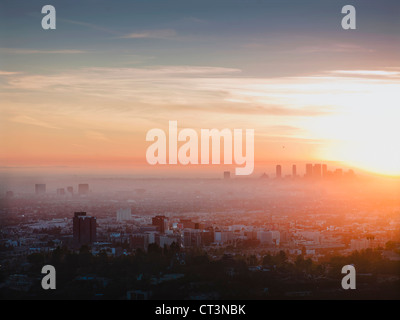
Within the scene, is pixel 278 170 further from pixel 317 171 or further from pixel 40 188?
pixel 40 188

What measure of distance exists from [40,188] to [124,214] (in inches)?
41.6

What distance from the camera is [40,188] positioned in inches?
287

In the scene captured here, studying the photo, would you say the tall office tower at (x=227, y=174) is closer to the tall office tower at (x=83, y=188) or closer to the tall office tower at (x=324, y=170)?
the tall office tower at (x=324, y=170)

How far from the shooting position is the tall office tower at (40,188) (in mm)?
7234

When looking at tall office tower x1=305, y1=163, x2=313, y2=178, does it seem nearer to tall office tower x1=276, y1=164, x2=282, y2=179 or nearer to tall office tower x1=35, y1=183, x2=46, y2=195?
tall office tower x1=276, y1=164, x2=282, y2=179

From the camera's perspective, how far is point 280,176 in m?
7.57

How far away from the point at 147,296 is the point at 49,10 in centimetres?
319

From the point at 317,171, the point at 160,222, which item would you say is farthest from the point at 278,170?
the point at 160,222

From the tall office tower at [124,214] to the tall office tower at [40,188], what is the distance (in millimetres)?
940

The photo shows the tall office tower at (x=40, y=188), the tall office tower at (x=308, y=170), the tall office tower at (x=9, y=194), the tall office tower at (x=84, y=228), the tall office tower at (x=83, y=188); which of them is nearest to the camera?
the tall office tower at (x=9, y=194)

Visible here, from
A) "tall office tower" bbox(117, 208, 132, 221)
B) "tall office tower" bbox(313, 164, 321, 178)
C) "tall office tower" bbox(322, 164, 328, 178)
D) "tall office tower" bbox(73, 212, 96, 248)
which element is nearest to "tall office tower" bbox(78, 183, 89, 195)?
"tall office tower" bbox(73, 212, 96, 248)

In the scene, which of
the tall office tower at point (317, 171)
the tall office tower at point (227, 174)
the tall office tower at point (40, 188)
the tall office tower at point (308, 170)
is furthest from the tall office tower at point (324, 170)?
the tall office tower at point (40, 188)

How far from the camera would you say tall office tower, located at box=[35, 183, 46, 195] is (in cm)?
723

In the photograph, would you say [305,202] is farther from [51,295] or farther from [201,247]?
[51,295]
